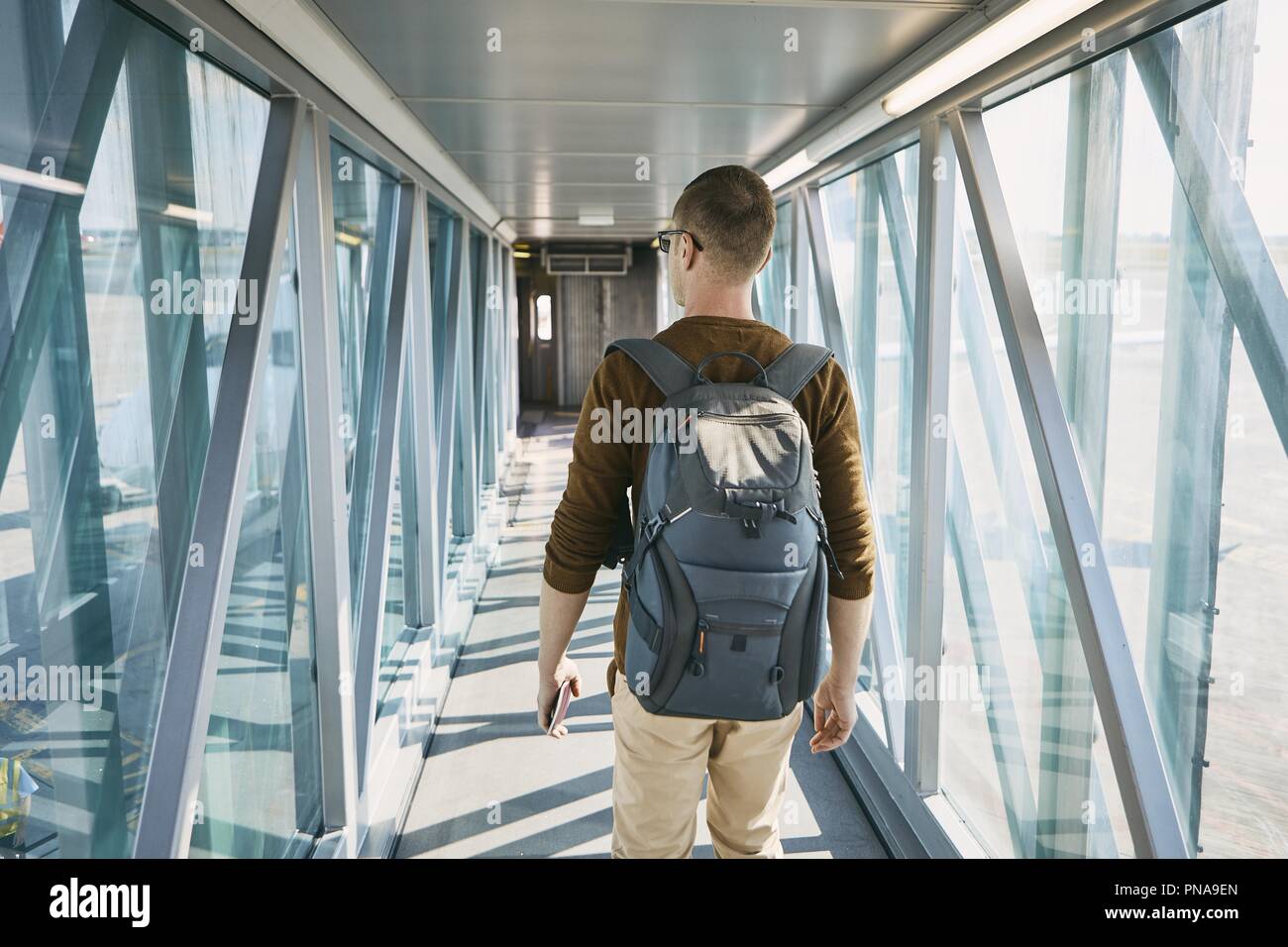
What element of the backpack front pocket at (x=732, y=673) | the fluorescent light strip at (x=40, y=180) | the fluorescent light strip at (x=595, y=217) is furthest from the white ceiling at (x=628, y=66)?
the fluorescent light strip at (x=595, y=217)

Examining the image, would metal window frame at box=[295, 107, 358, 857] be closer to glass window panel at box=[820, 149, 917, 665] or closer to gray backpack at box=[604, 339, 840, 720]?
gray backpack at box=[604, 339, 840, 720]

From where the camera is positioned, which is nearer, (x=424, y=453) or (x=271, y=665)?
(x=271, y=665)

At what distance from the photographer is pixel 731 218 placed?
167 centimetres

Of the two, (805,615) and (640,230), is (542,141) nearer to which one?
(805,615)

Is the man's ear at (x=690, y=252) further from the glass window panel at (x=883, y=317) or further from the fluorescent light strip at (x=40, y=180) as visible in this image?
the glass window panel at (x=883, y=317)

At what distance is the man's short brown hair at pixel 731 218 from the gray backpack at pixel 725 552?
0.20 metres

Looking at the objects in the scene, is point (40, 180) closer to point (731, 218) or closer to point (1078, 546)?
point (731, 218)

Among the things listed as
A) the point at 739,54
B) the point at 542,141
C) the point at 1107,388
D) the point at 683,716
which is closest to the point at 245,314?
the point at 683,716

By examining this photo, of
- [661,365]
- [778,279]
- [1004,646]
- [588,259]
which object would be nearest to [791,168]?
[778,279]

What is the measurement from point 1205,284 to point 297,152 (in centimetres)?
201

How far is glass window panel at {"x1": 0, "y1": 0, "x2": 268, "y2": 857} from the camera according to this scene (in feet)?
4.33

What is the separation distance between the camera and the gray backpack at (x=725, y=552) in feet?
4.95

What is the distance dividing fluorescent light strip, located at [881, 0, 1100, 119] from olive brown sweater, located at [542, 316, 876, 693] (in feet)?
2.68

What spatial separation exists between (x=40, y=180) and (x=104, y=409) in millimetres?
382
